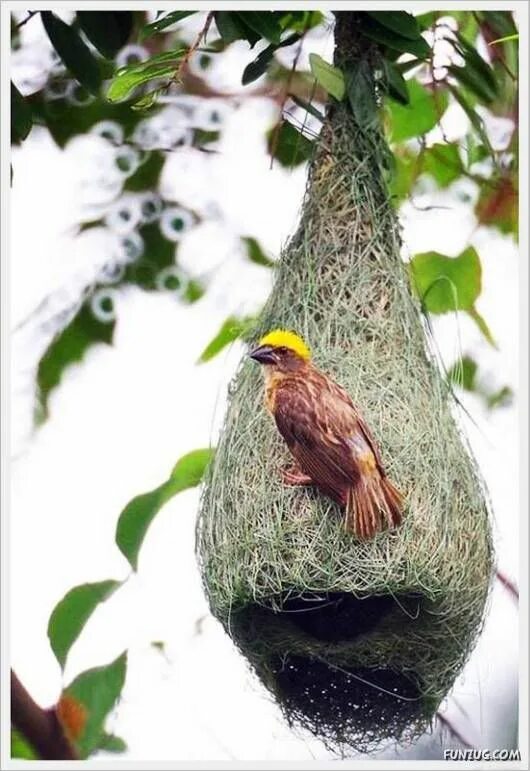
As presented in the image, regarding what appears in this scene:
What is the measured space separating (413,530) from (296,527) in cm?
17

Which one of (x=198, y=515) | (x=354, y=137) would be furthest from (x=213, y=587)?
(x=354, y=137)

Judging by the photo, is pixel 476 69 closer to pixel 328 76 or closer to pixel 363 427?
pixel 328 76

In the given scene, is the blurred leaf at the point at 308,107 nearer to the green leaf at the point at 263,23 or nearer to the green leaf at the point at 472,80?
the green leaf at the point at 263,23

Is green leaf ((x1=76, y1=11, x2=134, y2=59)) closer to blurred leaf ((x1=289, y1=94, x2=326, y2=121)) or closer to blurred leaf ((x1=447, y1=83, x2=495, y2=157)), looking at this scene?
blurred leaf ((x1=289, y1=94, x2=326, y2=121))

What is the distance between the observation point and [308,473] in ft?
6.46

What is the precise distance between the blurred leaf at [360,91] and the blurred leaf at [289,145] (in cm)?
11

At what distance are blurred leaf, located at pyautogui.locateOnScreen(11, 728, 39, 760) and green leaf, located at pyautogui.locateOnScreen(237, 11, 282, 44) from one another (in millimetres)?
1210

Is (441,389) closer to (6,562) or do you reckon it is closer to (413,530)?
(413,530)

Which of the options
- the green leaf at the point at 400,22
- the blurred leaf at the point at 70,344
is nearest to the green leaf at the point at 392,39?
the green leaf at the point at 400,22

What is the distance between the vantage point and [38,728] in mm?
2338

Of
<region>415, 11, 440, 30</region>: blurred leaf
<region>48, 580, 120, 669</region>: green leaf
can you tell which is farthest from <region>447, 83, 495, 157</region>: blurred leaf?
<region>48, 580, 120, 669</region>: green leaf

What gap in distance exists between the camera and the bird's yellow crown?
2.02 metres

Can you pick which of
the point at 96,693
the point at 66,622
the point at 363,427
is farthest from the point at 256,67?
the point at 96,693

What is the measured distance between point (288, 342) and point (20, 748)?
0.87m
